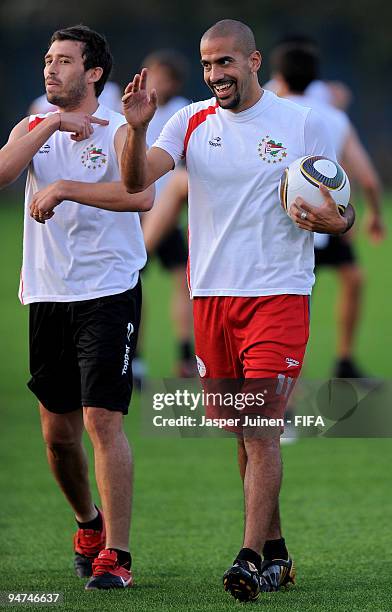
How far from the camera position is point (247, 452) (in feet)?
19.4

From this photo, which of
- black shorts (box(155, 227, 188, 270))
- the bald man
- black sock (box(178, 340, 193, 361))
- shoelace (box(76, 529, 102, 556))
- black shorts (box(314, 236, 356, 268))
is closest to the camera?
the bald man

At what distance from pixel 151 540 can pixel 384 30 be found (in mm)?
41612

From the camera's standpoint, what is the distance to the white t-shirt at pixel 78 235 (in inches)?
248

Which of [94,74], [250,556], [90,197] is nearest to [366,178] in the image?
[94,74]

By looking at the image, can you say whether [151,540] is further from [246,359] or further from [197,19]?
[197,19]

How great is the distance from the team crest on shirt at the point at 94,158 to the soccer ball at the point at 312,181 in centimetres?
84

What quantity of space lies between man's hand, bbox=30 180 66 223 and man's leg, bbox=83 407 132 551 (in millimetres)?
878

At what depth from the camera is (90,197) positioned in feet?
19.8

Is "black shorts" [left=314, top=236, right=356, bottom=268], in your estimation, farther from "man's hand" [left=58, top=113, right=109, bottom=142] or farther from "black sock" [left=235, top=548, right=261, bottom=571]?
"black sock" [left=235, top=548, right=261, bottom=571]

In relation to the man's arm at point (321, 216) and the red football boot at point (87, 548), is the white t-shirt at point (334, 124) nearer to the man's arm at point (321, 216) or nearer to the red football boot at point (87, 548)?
the red football boot at point (87, 548)

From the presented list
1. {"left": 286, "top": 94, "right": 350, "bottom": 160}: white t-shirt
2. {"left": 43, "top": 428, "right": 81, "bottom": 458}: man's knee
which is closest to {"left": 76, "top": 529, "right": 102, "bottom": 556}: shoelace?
{"left": 43, "top": 428, "right": 81, "bottom": 458}: man's knee

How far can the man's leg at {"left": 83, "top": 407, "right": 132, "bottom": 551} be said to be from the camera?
609cm

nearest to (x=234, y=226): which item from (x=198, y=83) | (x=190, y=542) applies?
(x=190, y=542)

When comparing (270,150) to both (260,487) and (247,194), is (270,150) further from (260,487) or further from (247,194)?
(260,487)
